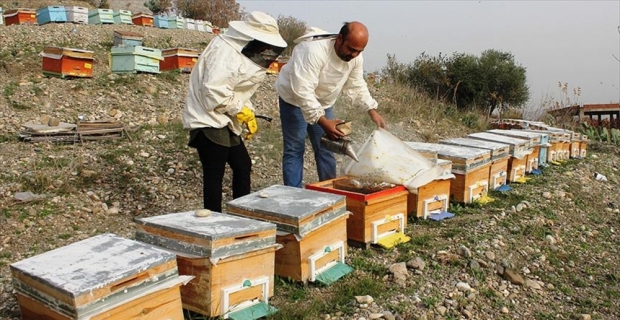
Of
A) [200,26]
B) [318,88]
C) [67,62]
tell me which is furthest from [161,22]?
[318,88]

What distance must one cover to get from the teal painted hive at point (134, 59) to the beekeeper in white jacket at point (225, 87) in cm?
615

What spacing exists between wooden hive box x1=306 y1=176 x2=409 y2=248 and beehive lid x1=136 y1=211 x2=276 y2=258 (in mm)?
944

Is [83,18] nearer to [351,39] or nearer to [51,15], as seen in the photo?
[51,15]

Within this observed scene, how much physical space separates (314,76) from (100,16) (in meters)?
11.8

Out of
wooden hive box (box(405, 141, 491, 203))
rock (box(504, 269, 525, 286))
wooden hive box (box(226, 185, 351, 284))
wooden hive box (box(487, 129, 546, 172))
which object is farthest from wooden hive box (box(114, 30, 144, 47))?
rock (box(504, 269, 525, 286))

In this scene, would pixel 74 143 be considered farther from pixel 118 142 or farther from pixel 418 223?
pixel 418 223

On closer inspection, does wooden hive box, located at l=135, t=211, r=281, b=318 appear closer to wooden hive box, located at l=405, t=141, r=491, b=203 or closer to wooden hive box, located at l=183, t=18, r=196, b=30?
wooden hive box, located at l=405, t=141, r=491, b=203

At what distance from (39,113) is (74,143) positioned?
66.3 inches

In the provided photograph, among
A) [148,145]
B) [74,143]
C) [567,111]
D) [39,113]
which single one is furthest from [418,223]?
[567,111]

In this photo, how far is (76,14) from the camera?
13.1 m

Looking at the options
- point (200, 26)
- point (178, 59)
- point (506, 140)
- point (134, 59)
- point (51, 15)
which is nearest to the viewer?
point (506, 140)

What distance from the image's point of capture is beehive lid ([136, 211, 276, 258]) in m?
2.22

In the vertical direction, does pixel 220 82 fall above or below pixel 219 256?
above

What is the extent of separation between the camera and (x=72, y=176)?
492cm
